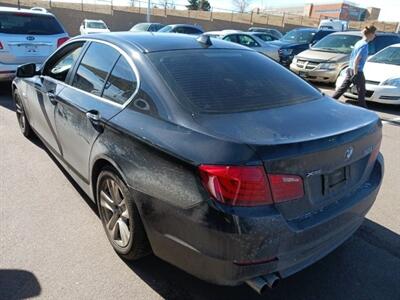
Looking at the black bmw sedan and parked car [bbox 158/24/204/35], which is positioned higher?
the black bmw sedan

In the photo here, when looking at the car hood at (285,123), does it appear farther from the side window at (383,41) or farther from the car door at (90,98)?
the side window at (383,41)

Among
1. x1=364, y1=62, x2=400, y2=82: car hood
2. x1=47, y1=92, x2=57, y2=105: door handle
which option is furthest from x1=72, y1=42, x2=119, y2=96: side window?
x1=364, y1=62, x2=400, y2=82: car hood

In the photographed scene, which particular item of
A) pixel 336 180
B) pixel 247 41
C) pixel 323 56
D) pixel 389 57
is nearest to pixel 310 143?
pixel 336 180

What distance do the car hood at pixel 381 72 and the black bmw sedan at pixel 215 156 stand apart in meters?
6.08

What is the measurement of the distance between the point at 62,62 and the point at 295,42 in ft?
46.0

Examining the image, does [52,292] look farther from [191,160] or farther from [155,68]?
A: [155,68]

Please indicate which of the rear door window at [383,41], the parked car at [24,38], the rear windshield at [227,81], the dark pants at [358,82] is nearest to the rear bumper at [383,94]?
the dark pants at [358,82]

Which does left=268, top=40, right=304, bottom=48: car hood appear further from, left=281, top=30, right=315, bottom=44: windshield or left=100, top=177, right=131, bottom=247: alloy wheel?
Answer: left=100, top=177, right=131, bottom=247: alloy wheel

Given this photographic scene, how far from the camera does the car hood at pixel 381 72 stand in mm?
8508

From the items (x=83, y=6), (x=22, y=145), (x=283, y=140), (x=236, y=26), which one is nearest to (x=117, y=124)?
(x=283, y=140)

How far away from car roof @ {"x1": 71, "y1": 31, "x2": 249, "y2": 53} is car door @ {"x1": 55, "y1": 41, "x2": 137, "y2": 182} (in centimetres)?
9

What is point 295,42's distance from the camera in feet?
54.7

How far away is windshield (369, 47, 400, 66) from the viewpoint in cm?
925

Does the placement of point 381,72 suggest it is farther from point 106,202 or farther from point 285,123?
point 106,202
